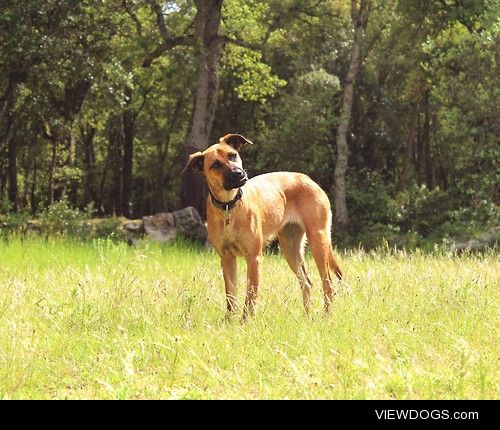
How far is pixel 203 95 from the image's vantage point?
71.5 feet

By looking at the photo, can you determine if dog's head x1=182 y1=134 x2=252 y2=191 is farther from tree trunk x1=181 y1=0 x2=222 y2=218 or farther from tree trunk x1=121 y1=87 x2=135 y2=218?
tree trunk x1=121 y1=87 x2=135 y2=218

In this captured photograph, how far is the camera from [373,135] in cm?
2834

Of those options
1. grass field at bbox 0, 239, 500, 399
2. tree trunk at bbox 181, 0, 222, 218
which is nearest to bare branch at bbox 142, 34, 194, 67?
tree trunk at bbox 181, 0, 222, 218

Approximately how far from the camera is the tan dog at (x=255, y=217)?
7180mm

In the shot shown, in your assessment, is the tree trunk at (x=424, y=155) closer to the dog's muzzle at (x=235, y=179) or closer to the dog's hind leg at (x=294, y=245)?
the dog's hind leg at (x=294, y=245)

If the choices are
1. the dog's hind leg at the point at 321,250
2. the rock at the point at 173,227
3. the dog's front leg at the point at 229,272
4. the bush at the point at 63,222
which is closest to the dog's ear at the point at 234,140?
the dog's front leg at the point at 229,272

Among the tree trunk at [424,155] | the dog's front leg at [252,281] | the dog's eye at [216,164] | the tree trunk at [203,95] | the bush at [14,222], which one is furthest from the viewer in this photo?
the tree trunk at [424,155]

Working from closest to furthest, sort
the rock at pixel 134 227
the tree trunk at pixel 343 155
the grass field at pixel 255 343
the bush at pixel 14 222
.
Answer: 1. the grass field at pixel 255 343
2. the bush at pixel 14 222
3. the rock at pixel 134 227
4. the tree trunk at pixel 343 155

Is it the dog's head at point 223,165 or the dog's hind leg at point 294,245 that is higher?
the dog's head at point 223,165

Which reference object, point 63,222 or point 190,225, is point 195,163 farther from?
point 63,222

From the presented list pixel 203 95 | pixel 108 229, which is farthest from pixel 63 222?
pixel 203 95
